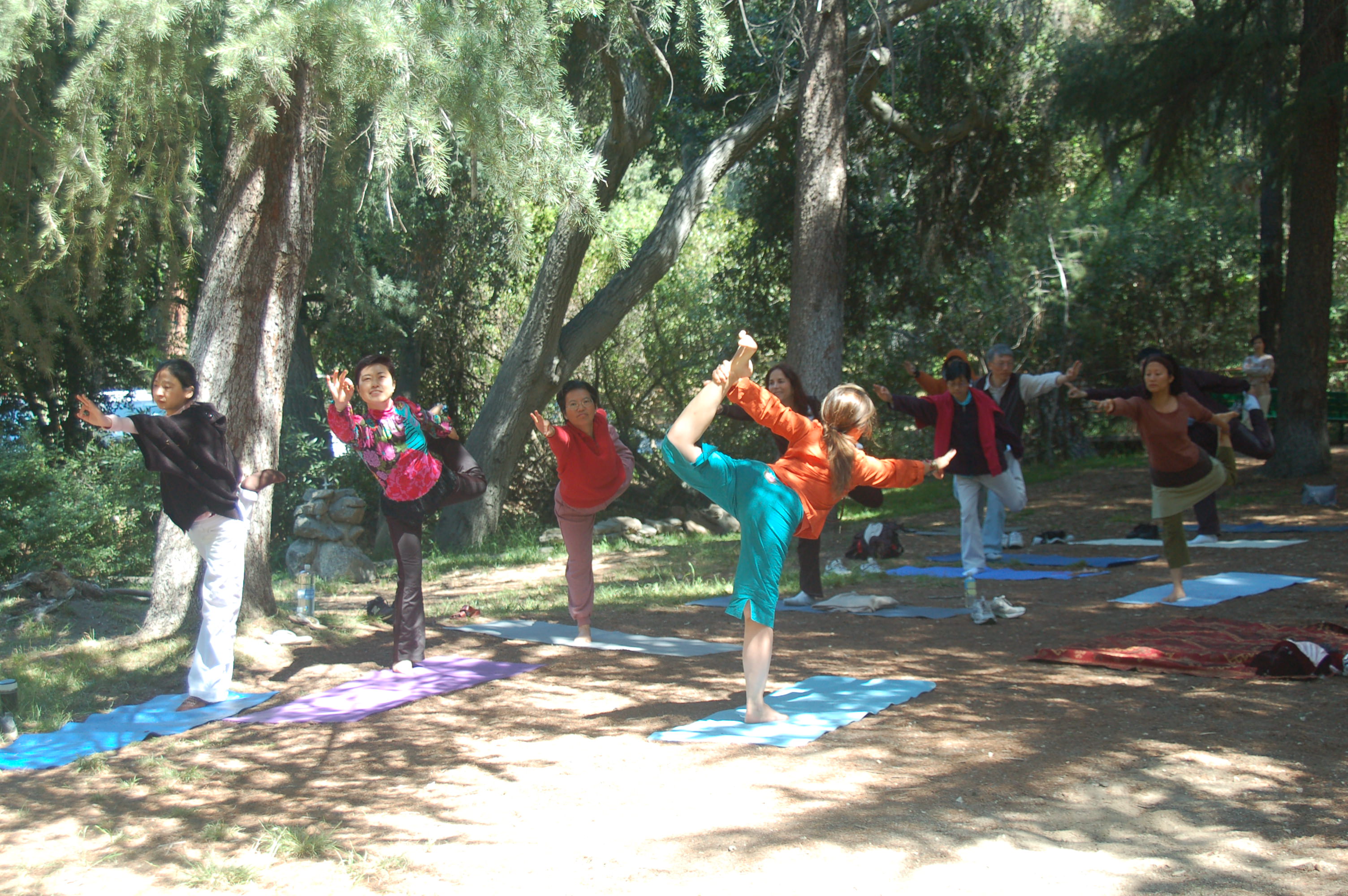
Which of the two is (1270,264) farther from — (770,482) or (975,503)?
(770,482)

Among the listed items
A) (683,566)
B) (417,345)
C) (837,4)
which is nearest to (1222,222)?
(837,4)

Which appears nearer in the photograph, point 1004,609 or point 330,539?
point 1004,609

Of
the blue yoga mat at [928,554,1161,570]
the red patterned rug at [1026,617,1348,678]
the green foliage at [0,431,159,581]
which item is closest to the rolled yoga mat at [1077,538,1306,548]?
the blue yoga mat at [928,554,1161,570]

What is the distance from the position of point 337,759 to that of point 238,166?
12.7 ft

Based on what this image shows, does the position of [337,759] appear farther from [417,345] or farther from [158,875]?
[417,345]

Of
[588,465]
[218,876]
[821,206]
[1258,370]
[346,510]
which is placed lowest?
[218,876]

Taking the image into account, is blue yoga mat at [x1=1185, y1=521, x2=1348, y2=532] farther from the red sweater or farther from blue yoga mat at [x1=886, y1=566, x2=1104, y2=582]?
the red sweater

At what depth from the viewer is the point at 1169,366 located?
22.8 ft

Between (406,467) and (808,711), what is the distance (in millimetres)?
2597

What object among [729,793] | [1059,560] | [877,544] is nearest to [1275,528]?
[1059,560]

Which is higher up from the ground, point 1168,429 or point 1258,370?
point 1258,370

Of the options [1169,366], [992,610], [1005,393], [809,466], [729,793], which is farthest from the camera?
[1005,393]

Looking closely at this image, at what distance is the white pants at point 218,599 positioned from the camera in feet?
17.1

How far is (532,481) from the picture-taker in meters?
15.3
